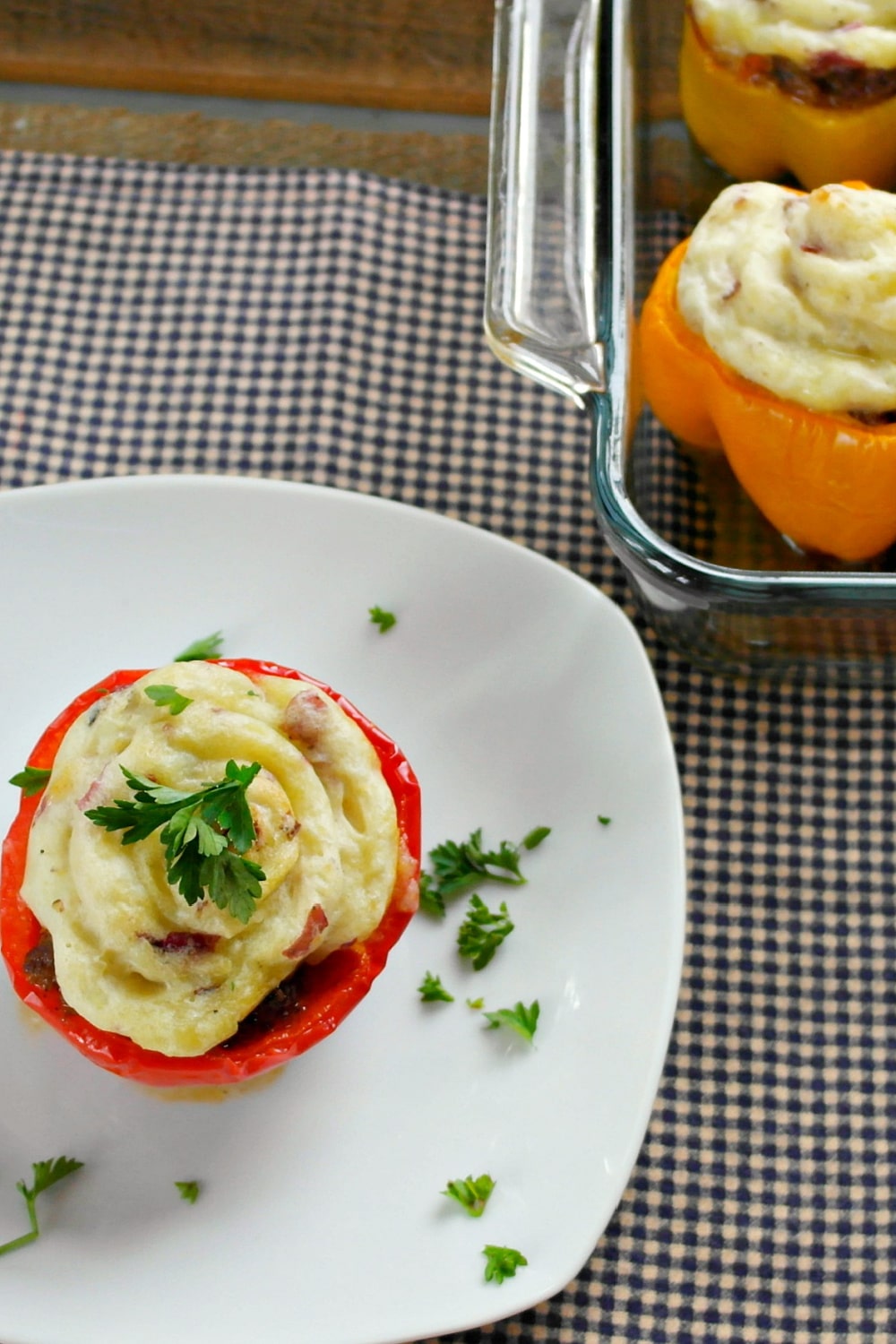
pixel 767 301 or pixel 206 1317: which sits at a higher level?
pixel 767 301

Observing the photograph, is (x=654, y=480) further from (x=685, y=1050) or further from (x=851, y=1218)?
(x=851, y=1218)

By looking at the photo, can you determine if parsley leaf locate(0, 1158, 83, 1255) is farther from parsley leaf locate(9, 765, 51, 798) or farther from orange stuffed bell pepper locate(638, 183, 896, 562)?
orange stuffed bell pepper locate(638, 183, 896, 562)

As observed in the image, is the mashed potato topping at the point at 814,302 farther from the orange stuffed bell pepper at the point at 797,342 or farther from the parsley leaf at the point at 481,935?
the parsley leaf at the point at 481,935

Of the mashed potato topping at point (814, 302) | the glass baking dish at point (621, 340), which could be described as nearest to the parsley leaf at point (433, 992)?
the glass baking dish at point (621, 340)

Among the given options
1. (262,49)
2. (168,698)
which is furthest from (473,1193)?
(262,49)

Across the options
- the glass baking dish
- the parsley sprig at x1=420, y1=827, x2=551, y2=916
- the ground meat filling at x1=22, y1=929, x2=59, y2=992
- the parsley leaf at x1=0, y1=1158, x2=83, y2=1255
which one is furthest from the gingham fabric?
the ground meat filling at x1=22, y1=929, x2=59, y2=992

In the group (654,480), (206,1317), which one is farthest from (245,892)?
(654,480)
